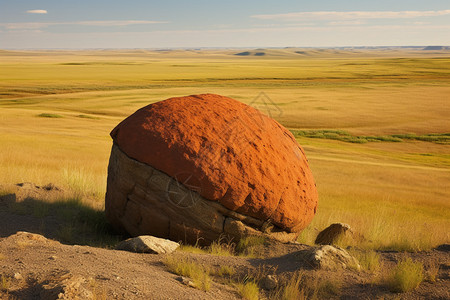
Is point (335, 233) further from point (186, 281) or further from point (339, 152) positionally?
point (339, 152)

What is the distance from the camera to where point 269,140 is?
6977 mm

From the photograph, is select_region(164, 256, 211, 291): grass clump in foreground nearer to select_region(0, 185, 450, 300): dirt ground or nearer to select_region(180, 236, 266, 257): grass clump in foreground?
select_region(0, 185, 450, 300): dirt ground

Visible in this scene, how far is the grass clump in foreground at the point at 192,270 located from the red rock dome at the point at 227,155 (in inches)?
54.2

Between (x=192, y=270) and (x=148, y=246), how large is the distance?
0.97 meters

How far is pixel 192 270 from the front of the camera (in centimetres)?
473

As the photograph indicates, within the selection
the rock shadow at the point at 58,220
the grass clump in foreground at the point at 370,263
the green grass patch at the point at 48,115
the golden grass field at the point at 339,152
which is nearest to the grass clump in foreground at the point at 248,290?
the grass clump in foreground at the point at 370,263

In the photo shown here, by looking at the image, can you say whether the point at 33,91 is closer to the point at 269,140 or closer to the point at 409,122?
the point at 409,122

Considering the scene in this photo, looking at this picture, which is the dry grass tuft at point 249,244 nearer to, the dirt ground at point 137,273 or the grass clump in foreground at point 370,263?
the dirt ground at point 137,273

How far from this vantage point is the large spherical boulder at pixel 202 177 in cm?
632

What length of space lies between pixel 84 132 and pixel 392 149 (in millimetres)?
15112

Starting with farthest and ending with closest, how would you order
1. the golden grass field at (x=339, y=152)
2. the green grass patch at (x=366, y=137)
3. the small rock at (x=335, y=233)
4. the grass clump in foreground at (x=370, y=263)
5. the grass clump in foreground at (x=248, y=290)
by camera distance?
the green grass patch at (x=366, y=137), the golden grass field at (x=339, y=152), the small rock at (x=335, y=233), the grass clump in foreground at (x=370, y=263), the grass clump in foreground at (x=248, y=290)

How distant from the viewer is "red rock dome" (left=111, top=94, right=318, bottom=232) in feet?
20.7

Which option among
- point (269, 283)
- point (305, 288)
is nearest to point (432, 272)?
point (305, 288)

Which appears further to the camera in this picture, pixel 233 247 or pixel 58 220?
Result: pixel 58 220
